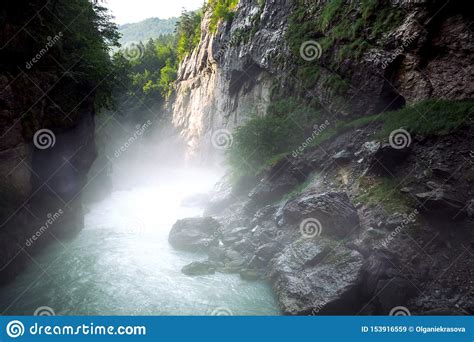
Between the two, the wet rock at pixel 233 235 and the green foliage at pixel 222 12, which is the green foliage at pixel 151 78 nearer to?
the green foliage at pixel 222 12

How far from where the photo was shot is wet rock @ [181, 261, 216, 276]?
13975mm

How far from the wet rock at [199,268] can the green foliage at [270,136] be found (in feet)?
29.3

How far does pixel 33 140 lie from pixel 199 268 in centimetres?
930

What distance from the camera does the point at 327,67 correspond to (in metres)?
21.0

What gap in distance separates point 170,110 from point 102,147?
851 inches

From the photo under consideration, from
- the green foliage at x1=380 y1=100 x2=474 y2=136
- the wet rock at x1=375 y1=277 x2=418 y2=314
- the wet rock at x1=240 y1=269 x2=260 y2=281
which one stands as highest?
the green foliage at x1=380 y1=100 x2=474 y2=136

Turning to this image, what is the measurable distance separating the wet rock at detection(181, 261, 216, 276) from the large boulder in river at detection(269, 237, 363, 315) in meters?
2.85

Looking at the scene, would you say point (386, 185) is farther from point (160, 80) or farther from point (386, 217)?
point (160, 80)

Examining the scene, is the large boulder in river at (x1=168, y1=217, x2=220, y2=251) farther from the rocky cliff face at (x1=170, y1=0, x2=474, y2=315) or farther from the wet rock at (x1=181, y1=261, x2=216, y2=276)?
the wet rock at (x1=181, y1=261, x2=216, y2=276)

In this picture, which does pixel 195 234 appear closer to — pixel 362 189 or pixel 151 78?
pixel 362 189

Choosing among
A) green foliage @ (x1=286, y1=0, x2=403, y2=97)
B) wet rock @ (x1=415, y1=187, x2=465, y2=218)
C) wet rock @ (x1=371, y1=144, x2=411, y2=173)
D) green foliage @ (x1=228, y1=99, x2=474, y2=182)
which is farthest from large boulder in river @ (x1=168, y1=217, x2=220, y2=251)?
green foliage @ (x1=286, y1=0, x2=403, y2=97)

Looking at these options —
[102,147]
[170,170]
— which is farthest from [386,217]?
[170,170]
